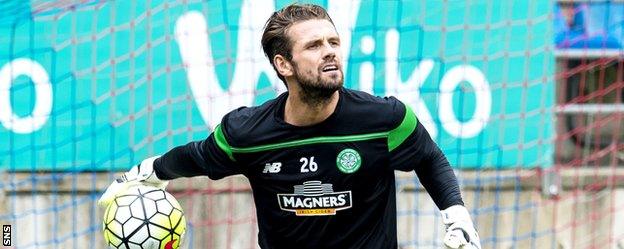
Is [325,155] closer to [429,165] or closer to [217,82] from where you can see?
[429,165]

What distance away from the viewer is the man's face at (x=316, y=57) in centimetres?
396

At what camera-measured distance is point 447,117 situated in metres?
6.46

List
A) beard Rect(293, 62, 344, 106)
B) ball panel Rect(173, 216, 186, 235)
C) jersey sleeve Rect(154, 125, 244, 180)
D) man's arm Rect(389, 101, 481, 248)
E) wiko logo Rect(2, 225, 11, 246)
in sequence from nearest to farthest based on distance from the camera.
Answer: beard Rect(293, 62, 344, 106) < man's arm Rect(389, 101, 481, 248) < jersey sleeve Rect(154, 125, 244, 180) < ball panel Rect(173, 216, 186, 235) < wiko logo Rect(2, 225, 11, 246)

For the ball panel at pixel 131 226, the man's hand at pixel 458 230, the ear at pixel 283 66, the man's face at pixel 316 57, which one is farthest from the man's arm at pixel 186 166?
the man's hand at pixel 458 230

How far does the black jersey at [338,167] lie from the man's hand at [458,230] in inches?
2.0

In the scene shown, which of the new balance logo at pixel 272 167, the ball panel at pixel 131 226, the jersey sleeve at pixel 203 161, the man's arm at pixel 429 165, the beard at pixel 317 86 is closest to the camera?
the beard at pixel 317 86

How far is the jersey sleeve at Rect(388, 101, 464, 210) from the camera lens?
162 inches

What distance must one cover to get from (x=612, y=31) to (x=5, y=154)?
149 inches

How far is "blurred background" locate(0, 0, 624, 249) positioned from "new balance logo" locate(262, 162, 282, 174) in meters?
2.24

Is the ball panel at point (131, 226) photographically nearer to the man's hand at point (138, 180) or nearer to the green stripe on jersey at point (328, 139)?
the man's hand at point (138, 180)

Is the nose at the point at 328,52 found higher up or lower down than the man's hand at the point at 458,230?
higher up

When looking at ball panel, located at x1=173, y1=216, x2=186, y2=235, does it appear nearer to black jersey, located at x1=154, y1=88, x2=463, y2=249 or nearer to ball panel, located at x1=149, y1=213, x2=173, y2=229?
ball panel, located at x1=149, y1=213, x2=173, y2=229

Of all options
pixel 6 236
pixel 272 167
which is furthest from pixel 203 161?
pixel 6 236

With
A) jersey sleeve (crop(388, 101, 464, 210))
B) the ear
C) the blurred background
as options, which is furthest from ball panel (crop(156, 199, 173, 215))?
the blurred background
